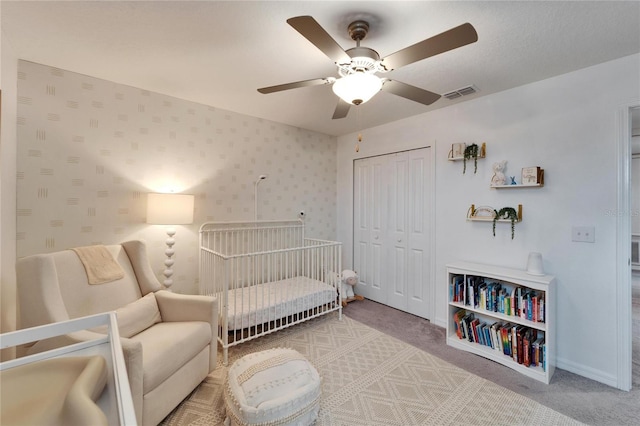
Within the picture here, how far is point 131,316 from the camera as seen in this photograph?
1.90 m

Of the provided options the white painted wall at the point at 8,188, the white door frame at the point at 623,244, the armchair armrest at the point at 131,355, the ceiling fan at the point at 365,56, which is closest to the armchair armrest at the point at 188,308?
the armchair armrest at the point at 131,355

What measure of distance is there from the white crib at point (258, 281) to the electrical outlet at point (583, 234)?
201 cm

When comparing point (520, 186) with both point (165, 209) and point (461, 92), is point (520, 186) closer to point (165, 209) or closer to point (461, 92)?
point (461, 92)

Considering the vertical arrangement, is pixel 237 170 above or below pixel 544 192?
above

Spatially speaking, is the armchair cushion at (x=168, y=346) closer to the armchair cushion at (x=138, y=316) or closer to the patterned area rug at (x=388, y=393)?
the armchair cushion at (x=138, y=316)

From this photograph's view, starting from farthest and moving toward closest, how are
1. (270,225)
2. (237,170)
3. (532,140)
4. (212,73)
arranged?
1. (270,225)
2. (237,170)
3. (532,140)
4. (212,73)

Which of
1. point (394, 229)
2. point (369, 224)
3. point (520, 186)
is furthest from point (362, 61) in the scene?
point (369, 224)

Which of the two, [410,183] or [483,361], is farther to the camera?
[410,183]

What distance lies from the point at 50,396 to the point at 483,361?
9.01 feet

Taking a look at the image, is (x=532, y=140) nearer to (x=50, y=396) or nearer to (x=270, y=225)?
(x=270, y=225)

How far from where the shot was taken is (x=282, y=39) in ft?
5.90

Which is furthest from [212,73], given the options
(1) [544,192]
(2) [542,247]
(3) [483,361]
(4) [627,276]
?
(4) [627,276]

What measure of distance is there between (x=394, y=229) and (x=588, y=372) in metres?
2.06

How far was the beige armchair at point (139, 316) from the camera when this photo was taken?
5.10ft
